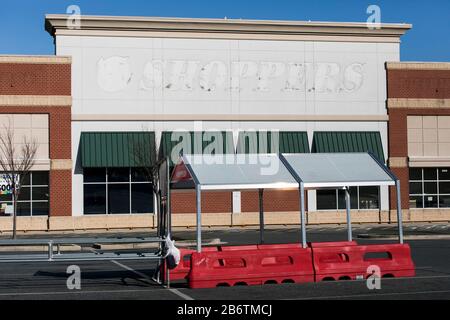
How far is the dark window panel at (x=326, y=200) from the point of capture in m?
44.0

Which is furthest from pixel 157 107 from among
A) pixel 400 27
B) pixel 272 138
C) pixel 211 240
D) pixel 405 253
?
pixel 405 253

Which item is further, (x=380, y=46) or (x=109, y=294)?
(x=380, y=46)

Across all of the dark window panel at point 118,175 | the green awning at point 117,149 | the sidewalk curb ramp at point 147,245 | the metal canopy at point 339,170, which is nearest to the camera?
the metal canopy at point 339,170

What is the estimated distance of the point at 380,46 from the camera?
148ft

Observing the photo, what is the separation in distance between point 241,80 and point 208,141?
13.6 feet

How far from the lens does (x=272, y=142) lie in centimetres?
4272

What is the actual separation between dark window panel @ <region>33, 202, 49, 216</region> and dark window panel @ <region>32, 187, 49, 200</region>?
34 cm

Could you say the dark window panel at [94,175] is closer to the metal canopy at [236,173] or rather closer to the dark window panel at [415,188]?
the dark window panel at [415,188]

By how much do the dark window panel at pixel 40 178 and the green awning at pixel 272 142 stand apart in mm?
11036

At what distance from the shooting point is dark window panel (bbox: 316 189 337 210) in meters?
44.0

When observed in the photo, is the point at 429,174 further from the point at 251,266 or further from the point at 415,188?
the point at 251,266

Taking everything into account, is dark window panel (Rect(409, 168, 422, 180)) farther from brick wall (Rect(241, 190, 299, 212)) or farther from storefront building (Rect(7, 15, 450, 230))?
brick wall (Rect(241, 190, 299, 212))

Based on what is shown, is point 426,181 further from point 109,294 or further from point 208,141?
point 109,294


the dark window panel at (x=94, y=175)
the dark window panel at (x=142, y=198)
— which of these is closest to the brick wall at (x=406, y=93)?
the dark window panel at (x=142, y=198)
